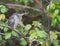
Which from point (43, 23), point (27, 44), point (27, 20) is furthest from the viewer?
point (27, 20)

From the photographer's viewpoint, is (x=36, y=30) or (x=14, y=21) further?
(x=14, y=21)

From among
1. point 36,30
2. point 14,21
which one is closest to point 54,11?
point 36,30

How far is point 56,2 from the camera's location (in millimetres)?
1541

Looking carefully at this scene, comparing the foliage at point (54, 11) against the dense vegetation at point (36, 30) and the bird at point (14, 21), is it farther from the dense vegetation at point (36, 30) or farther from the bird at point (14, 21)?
the bird at point (14, 21)

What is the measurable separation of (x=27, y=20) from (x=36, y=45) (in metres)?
0.43

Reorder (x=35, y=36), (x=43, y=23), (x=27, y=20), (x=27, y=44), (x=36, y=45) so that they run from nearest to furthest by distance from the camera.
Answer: (x=35, y=36), (x=36, y=45), (x=27, y=44), (x=43, y=23), (x=27, y=20)

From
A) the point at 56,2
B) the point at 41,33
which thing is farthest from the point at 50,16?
the point at 41,33

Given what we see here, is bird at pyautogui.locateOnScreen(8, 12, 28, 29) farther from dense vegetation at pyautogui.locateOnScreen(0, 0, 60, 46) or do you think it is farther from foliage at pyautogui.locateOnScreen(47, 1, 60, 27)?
foliage at pyautogui.locateOnScreen(47, 1, 60, 27)

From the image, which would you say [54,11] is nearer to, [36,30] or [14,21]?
[36,30]

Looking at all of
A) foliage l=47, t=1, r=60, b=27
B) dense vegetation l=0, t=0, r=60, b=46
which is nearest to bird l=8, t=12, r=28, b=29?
dense vegetation l=0, t=0, r=60, b=46

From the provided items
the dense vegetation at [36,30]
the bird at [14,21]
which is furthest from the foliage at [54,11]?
the bird at [14,21]

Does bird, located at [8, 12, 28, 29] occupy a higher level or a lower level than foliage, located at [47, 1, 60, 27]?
lower

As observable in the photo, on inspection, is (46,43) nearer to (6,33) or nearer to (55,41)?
(55,41)

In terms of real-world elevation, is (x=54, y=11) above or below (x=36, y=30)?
above
